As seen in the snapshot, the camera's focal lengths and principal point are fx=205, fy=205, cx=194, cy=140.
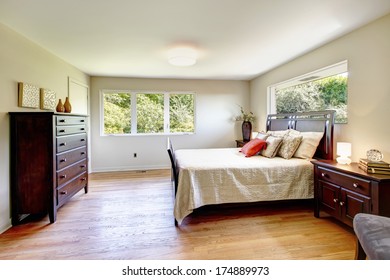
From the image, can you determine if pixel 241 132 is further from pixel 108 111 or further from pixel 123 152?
pixel 108 111

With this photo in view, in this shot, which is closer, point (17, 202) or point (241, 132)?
point (17, 202)

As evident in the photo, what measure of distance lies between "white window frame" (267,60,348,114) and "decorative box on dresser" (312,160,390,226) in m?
1.38

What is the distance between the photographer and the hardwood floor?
1797 mm

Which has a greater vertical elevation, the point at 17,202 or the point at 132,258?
the point at 17,202

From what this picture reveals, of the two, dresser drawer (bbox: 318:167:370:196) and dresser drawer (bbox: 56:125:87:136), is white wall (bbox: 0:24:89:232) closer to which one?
dresser drawer (bbox: 56:125:87:136)

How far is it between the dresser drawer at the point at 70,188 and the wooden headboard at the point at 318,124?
350cm

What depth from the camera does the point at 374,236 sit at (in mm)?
1149

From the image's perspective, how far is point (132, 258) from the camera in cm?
174

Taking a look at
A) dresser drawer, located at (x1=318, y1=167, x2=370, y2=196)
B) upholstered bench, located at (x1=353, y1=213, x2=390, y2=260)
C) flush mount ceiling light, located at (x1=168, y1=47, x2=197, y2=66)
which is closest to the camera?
upholstered bench, located at (x1=353, y1=213, x2=390, y2=260)

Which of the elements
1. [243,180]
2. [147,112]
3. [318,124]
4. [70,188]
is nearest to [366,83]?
[318,124]

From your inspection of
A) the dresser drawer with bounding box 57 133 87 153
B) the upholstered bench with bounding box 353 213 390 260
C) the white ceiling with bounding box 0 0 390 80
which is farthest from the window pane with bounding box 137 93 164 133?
the upholstered bench with bounding box 353 213 390 260

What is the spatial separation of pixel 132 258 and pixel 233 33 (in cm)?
266

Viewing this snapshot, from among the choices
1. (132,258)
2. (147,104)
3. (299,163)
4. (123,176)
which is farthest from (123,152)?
(299,163)
